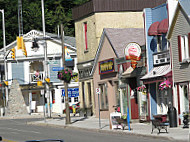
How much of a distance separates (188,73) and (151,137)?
236 inches

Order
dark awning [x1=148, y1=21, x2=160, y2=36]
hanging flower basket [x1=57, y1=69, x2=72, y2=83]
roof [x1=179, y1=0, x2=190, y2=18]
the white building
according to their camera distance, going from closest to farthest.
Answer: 1. roof [x1=179, y1=0, x2=190, y2=18]
2. dark awning [x1=148, y1=21, x2=160, y2=36]
3. hanging flower basket [x1=57, y1=69, x2=72, y2=83]
4. the white building

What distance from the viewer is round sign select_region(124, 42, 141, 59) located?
3625cm

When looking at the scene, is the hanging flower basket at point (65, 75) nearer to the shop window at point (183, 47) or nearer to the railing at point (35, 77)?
the shop window at point (183, 47)

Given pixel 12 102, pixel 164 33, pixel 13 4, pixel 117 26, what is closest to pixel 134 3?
pixel 117 26

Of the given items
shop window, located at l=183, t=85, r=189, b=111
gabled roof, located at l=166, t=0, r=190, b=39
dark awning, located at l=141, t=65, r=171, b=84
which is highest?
gabled roof, located at l=166, t=0, r=190, b=39

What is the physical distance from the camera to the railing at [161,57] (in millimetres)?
33516

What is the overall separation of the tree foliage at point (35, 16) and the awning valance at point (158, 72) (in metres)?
44.5

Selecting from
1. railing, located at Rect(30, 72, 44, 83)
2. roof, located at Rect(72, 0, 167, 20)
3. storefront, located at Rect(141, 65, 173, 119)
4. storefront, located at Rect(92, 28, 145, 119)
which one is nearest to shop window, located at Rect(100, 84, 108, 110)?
storefront, located at Rect(92, 28, 145, 119)

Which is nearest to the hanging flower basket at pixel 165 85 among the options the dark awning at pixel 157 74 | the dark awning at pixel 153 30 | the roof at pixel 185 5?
the dark awning at pixel 157 74

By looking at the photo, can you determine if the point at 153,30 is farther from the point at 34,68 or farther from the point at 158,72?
the point at 34,68

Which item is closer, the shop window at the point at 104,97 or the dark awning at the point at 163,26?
the dark awning at the point at 163,26

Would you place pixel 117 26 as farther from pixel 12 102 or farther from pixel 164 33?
pixel 12 102

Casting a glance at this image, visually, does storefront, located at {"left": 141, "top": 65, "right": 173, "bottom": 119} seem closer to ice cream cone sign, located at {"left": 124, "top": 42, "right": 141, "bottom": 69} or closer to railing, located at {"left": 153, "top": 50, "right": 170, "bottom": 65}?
railing, located at {"left": 153, "top": 50, "right": 170, "bottom": 65}

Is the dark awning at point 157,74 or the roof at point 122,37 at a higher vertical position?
the roof at point 122,37
